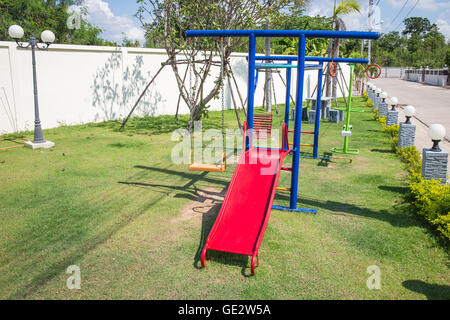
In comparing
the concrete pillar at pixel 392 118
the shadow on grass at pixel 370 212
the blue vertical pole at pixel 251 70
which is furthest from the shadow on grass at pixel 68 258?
the concrete pillar at pixel 392 118

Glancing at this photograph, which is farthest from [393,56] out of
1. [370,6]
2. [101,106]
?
[101,106]

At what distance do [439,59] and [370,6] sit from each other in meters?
29.1

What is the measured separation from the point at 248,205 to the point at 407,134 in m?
5.76

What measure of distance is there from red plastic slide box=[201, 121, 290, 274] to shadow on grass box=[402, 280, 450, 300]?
1528mm

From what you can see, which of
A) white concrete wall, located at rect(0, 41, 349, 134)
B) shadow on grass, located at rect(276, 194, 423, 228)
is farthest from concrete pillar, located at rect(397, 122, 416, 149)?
white concrete wall, located at rect(0, 41, 349, 134)

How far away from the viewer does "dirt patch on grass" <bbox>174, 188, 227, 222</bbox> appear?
538 centimetres

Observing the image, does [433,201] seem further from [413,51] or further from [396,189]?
[413,51]

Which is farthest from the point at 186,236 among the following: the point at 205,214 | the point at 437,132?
the point at 437,132

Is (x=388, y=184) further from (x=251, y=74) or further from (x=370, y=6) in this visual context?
(x=370, y=6)

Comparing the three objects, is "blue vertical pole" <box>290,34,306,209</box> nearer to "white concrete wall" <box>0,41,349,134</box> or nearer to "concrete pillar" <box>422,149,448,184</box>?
"concrete pillar" <box>422,149,448,184</box>

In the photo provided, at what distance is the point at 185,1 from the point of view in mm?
10688

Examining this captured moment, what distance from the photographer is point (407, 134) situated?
8.73 metres

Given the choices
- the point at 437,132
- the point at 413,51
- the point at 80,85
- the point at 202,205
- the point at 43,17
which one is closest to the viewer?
the point at 437,132

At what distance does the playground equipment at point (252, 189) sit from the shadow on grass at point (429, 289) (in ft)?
5.01
